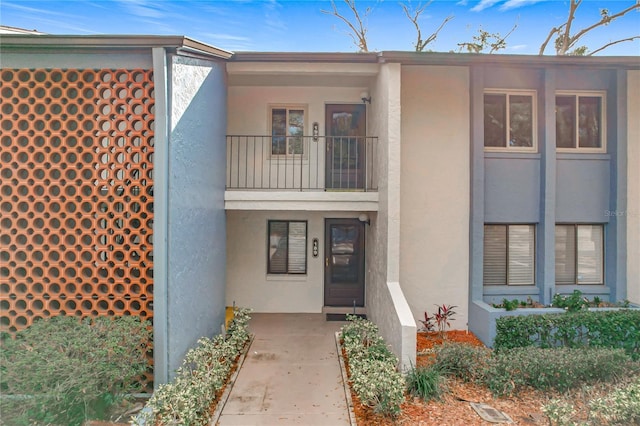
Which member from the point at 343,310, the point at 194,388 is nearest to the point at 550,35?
the point at 343,310

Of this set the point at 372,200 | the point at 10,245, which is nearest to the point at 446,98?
the point at 372,200

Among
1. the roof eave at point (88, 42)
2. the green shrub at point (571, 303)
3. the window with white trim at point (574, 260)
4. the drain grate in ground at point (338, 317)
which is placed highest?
the roof eave at point (88, 42)

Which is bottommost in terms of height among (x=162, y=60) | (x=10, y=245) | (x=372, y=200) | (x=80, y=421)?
(x=80, y=421)

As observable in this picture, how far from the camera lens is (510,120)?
332 inches

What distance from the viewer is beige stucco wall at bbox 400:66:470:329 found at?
27.3 ft

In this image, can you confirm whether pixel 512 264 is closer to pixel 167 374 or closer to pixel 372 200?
pixel 372 200

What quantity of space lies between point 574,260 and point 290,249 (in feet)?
24.0

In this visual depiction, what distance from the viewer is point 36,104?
18.9 feet

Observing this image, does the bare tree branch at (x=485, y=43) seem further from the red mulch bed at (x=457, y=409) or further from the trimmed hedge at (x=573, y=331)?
the red mulch bed at (x=457, y=409)

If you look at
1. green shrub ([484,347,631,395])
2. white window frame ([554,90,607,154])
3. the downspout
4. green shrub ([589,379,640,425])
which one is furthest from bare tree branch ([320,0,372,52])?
green shrub ([589,379,640,425])

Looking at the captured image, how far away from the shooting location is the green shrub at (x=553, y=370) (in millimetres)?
5523

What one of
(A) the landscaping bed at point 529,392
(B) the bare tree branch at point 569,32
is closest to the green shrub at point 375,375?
(A) the landscaping bed at point 529,392

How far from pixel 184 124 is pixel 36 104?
245 centimetres

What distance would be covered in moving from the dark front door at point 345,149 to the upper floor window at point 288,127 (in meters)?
0.75
